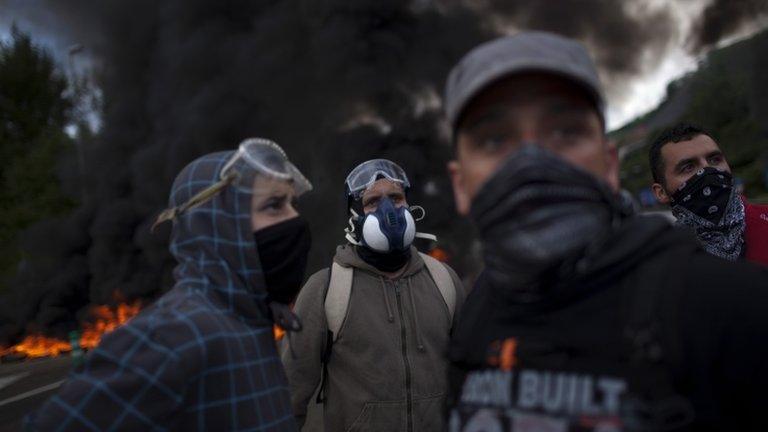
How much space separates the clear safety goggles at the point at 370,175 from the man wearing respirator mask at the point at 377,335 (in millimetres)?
208

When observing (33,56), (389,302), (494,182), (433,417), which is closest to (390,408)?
(433,417)

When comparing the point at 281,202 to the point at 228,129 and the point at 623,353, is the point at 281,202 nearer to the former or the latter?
the point at 623,353

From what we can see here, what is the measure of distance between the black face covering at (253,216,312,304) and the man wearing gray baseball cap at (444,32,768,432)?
75 centimetres

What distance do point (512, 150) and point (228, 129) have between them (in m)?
20.1

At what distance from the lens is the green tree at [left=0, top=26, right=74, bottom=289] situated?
1969cm

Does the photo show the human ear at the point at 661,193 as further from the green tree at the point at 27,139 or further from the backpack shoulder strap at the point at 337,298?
the green tree at the point at 27,139

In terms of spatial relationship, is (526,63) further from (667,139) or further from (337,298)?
(667,139)

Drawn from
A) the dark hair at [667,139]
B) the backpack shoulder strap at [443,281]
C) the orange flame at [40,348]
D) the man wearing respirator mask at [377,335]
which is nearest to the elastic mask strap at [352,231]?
the man wearing respirator mask at [377,335]

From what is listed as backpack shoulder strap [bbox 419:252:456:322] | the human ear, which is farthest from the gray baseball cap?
the human ear

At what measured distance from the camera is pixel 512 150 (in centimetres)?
114

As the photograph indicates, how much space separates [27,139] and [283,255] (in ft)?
81.7

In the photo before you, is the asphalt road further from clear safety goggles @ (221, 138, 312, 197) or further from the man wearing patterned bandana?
the man wearing patterned bandana

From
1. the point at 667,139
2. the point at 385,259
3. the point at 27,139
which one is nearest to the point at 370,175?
the point at 385,259

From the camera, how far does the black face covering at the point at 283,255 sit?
1.81m
